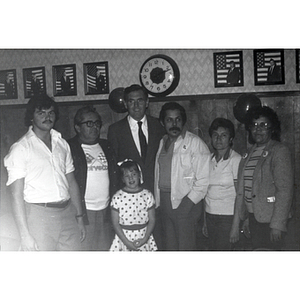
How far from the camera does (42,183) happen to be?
2842 mm

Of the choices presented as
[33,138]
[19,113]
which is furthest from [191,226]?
[19,113]

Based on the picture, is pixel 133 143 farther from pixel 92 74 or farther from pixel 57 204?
pixel 57 204

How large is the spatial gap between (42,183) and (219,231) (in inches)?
53.8

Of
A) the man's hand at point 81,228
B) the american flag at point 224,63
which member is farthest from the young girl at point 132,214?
the american flag at point 224,63

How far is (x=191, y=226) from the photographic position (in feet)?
9.50

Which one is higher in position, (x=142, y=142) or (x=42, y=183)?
(x=142, y=142)

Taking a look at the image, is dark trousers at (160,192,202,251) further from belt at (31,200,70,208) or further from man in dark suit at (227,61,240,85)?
man in dark suit at (227,61,240,85)

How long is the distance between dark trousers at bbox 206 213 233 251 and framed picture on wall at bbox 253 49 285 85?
3.41ft

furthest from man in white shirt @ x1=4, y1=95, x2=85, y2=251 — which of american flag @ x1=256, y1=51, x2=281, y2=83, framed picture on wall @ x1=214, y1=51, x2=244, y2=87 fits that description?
american flag @ x1=256, y1=51, x2=281, y2=83

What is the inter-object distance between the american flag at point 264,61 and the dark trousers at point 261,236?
3.36ft

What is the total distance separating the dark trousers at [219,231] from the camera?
9.44ft

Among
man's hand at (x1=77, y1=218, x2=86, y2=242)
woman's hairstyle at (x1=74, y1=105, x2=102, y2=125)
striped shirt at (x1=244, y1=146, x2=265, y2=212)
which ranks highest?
woman's hairstyle at (x1=74, y1=105, x2=102, y2=125)

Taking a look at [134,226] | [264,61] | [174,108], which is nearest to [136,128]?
[174,108]

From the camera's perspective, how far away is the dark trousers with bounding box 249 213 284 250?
113 inches
